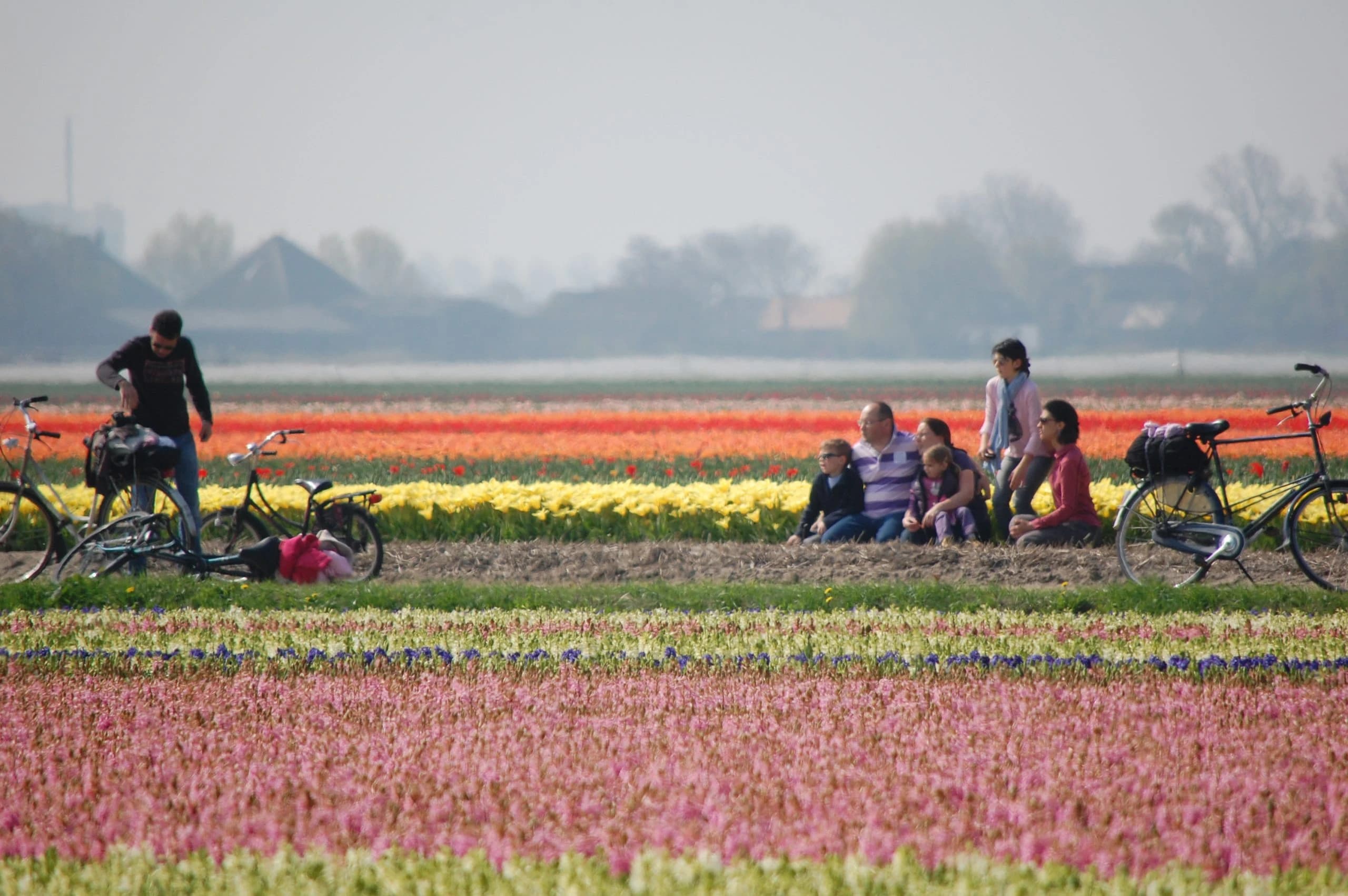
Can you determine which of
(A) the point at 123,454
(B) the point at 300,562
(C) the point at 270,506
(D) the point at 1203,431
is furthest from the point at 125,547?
(D) the point at 1203,431

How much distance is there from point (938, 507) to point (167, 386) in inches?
221

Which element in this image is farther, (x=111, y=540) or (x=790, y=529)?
(x=790, y=529)

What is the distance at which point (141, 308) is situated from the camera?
318 ft

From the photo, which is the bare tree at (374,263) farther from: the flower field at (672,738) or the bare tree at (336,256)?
the flower field at (672,738)

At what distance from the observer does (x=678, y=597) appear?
852cm


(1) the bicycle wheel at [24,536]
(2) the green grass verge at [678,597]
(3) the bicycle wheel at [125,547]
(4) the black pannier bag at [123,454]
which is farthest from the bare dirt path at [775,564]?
(1) the bicycle wheel at [24,536]

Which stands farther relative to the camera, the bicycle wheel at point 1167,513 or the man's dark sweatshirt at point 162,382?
the man's dark sweatshirt at point 162,382

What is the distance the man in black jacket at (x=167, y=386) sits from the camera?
952 cm

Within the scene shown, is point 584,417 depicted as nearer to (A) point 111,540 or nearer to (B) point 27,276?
(A) point 111,540

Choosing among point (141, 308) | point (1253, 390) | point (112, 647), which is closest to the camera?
point (112, 647)

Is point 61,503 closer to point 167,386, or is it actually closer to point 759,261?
point 167,386

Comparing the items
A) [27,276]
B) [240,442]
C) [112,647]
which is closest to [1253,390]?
[240,442]

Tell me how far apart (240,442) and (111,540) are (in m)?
14.6

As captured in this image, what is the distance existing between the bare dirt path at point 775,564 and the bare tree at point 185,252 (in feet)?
401
